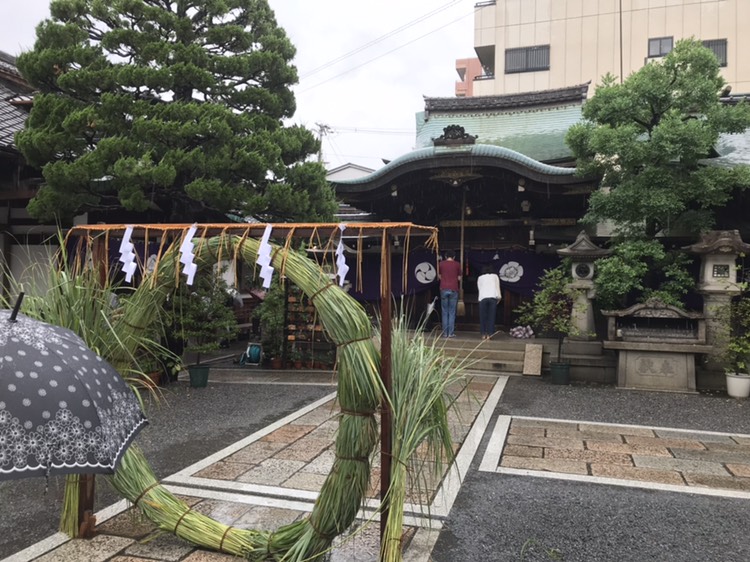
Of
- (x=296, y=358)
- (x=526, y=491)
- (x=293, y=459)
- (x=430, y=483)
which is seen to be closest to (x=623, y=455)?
(x=526, y=491)

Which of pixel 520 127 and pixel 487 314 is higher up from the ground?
pixel 520 127

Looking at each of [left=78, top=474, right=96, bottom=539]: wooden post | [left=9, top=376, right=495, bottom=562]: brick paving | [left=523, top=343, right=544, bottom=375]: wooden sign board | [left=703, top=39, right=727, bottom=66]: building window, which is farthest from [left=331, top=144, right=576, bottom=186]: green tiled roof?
[left=703, top=39, right=727, bottom=66]: building window

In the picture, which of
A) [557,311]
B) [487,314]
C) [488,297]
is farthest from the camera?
[487,314]

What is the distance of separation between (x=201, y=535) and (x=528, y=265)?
1085 cm

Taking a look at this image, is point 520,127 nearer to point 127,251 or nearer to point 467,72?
point 127,251

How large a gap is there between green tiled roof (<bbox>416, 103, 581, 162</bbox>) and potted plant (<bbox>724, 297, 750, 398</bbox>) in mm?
5832

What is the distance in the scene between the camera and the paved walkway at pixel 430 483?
361cm

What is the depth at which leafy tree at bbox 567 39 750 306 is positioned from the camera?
8836 mm

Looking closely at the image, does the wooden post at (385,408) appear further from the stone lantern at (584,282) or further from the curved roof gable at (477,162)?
the curved roof gable at (477,162)

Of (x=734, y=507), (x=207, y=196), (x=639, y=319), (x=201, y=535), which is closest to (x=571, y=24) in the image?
(x=639, y=319)

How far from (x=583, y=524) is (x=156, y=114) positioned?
25.7 feet

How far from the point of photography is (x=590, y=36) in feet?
85.4

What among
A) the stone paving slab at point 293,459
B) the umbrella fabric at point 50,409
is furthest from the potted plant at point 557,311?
the umbrella fabric at point 50,409

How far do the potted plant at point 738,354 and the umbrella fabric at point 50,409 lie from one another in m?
9.00
